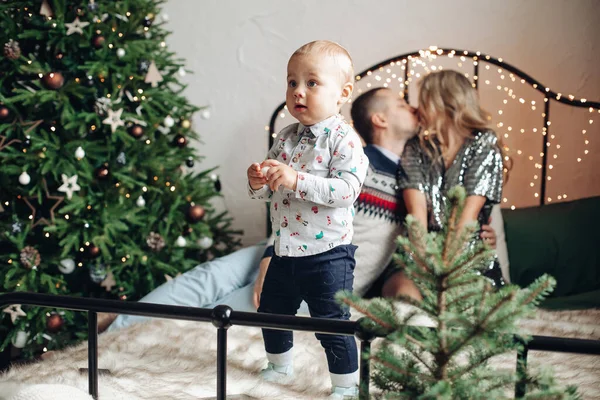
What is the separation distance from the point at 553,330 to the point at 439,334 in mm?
1436

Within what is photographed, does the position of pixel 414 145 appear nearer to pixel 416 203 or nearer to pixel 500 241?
pixel 416 203

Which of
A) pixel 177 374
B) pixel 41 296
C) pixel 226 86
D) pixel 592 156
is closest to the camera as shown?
pixel 41 296

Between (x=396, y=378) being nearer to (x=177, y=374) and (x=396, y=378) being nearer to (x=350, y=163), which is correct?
(x=350, y=163)

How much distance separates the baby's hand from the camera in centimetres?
144

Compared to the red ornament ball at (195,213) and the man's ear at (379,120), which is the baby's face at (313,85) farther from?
the red ornament ball at (195,213)

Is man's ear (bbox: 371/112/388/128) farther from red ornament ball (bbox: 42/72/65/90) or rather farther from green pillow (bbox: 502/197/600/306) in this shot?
red ornament ball (bbox: 42/72/65/90)

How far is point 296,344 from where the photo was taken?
2.02 meters

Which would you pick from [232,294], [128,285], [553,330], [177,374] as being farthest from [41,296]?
[553,330]

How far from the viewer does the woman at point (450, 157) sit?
96.0 inches

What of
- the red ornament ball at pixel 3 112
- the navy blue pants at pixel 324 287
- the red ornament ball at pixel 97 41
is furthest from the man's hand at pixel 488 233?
the red ornament ball at pixel 3 112

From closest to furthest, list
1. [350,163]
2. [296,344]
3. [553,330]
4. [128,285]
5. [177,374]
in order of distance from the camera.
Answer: [350,163]
[177,374]
[296,344]
[553,330]
[128,285]

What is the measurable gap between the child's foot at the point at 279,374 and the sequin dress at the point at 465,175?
0.96 meters

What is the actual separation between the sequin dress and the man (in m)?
0.08

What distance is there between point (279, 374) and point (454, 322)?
0.93m
